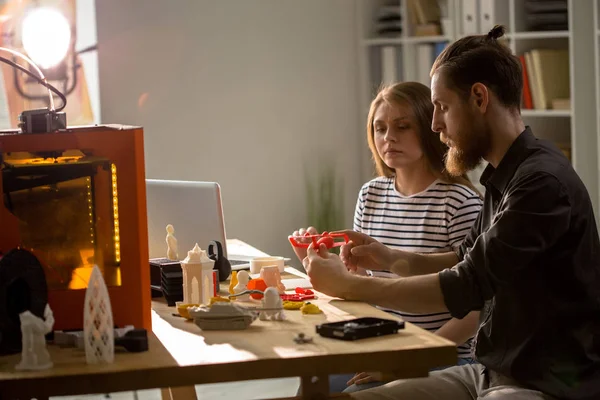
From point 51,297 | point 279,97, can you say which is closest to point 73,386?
point 51,297

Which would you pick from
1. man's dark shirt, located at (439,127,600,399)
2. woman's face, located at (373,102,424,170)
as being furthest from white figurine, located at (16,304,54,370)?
woman's face, located at (373,102,424,170)

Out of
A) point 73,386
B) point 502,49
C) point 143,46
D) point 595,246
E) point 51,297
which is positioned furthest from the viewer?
point 143,46

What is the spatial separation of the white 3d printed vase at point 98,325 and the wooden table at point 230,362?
0.02 meters

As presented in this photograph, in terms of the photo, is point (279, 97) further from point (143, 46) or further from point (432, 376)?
point (432, 376)

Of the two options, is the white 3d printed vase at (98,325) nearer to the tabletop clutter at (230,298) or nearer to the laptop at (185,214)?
the tabletop clutter at (230,298)

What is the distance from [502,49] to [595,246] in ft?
1.64

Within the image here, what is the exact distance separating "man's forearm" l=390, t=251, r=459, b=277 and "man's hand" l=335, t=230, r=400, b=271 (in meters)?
0.02

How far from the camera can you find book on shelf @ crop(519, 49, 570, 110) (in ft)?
13.4

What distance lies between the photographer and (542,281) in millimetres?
1912

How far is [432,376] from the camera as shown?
2.16m

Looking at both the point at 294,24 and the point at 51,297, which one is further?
the point at 294,24

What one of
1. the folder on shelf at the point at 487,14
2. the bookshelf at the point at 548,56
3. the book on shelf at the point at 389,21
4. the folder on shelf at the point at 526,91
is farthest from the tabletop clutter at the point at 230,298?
the book on shelf at the point at 389,21

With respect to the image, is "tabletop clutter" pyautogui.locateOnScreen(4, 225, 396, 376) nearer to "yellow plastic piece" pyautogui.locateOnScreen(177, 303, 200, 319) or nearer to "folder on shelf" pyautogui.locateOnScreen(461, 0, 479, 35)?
"yellow plastic piece" pyautogui.locateOnScreen(177, 303, 200, 319)

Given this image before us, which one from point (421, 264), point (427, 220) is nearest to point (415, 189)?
point (427, 220)
